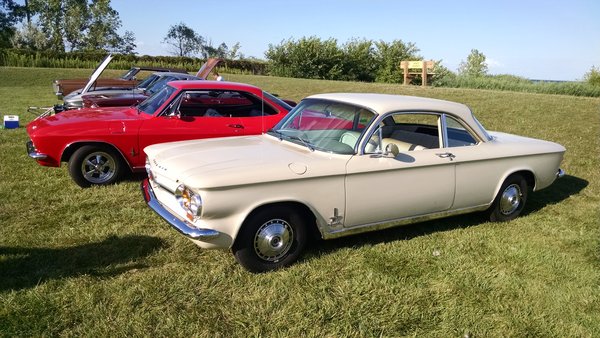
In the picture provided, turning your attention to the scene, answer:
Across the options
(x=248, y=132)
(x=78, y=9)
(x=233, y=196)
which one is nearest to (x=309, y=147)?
(x=233, y=196)

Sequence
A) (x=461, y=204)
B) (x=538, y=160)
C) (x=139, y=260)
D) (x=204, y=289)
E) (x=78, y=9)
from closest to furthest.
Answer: (x=204, y=289) → (x=139, y=260) → (x=461, y=204) → (x=538, y=160) → (x=78, y=9)

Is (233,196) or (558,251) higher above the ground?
(233,196)

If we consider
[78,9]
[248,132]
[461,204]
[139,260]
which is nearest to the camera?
[139,260]

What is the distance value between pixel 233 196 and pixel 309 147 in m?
1.02

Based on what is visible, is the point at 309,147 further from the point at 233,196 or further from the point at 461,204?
the point at 461,204

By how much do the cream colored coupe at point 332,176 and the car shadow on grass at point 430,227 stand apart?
31cm

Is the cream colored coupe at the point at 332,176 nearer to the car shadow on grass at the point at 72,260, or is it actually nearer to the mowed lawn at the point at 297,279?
the mowed lawn at the point at 297,279

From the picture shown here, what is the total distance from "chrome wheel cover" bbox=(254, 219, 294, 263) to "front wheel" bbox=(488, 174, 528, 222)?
2.55 m

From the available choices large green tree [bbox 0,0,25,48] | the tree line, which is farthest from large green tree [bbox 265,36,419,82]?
large green tree [bbox 0,0,25,48]

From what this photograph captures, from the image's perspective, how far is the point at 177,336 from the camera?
2.92 m

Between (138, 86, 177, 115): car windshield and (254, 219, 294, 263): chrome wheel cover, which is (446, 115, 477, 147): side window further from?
(138, 86, 177, 115): car windshield

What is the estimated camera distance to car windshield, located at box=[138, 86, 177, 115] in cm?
625

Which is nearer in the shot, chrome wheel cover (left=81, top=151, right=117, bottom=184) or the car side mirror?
the car side mirror

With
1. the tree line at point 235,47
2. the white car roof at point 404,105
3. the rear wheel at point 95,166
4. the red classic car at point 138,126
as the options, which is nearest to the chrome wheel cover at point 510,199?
the white car roof at point 404,105
